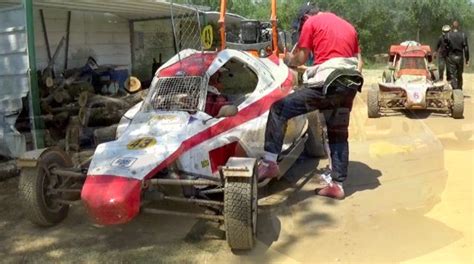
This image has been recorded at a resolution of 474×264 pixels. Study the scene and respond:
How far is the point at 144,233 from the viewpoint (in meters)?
5.05

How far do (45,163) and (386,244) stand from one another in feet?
9.95

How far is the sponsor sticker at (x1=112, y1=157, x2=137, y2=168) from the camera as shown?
178 inches

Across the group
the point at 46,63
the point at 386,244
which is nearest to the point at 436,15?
the point at 46,63

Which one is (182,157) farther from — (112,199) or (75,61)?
(75,61)

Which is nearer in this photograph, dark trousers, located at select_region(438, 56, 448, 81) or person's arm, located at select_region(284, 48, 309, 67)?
person's arm, located at select_region(284, 48, 309, 67)

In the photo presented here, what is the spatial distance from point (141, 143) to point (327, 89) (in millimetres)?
1942

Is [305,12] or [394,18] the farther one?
[394,18]

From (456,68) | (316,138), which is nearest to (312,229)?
(316,138)

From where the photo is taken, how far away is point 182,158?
4.91m

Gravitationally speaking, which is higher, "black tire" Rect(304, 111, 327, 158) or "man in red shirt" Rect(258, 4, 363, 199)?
"man in red shirt" Rect(258, 4, 363, 199)

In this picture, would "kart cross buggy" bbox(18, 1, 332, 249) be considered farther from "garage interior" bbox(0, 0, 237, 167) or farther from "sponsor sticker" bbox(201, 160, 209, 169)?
"garage interior" bbox(0, 0, 237, 167)

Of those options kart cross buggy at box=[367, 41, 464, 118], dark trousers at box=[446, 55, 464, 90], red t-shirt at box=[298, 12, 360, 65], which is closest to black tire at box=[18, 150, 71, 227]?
red t-shirt at box=[298, 12, 360, 65]

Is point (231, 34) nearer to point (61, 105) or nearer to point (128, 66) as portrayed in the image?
point (128, 66)

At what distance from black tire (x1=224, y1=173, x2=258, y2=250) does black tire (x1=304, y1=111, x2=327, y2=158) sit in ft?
10.7
